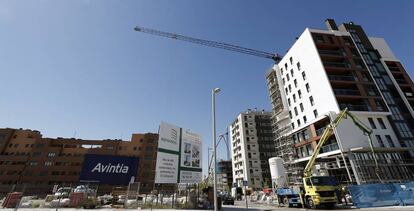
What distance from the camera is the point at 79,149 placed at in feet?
237

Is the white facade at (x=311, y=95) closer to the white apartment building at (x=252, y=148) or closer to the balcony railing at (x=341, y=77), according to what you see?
the balcony railing at (x=341, y=77)

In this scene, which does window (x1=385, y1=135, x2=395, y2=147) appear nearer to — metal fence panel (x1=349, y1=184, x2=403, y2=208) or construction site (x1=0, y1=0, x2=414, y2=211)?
construction site (x1=0, y1=0, x2=414, y2=211)

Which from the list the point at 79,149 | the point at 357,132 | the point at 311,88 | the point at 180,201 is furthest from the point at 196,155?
the point at 79,149

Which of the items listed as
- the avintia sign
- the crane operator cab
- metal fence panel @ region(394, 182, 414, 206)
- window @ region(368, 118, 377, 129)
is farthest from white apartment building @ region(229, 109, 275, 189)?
the avintia sign

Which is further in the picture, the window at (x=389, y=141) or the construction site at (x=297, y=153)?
the window at (x=389, y=141)

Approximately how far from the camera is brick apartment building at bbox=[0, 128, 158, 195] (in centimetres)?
6531

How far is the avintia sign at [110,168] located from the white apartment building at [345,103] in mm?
31349

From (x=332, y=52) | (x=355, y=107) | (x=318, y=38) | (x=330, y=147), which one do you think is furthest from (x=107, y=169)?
(x=318, y=38)

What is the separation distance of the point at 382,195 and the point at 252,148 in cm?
6139

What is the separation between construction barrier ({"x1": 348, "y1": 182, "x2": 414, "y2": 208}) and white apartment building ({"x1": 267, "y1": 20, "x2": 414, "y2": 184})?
10910 millimetres

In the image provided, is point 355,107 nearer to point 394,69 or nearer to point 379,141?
point 379,141

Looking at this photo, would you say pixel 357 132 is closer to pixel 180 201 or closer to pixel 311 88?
pixel 311 88

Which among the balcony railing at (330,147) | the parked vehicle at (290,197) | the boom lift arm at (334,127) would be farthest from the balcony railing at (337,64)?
the parked vehicle at (290,197)

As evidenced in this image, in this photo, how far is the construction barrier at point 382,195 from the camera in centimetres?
1998
